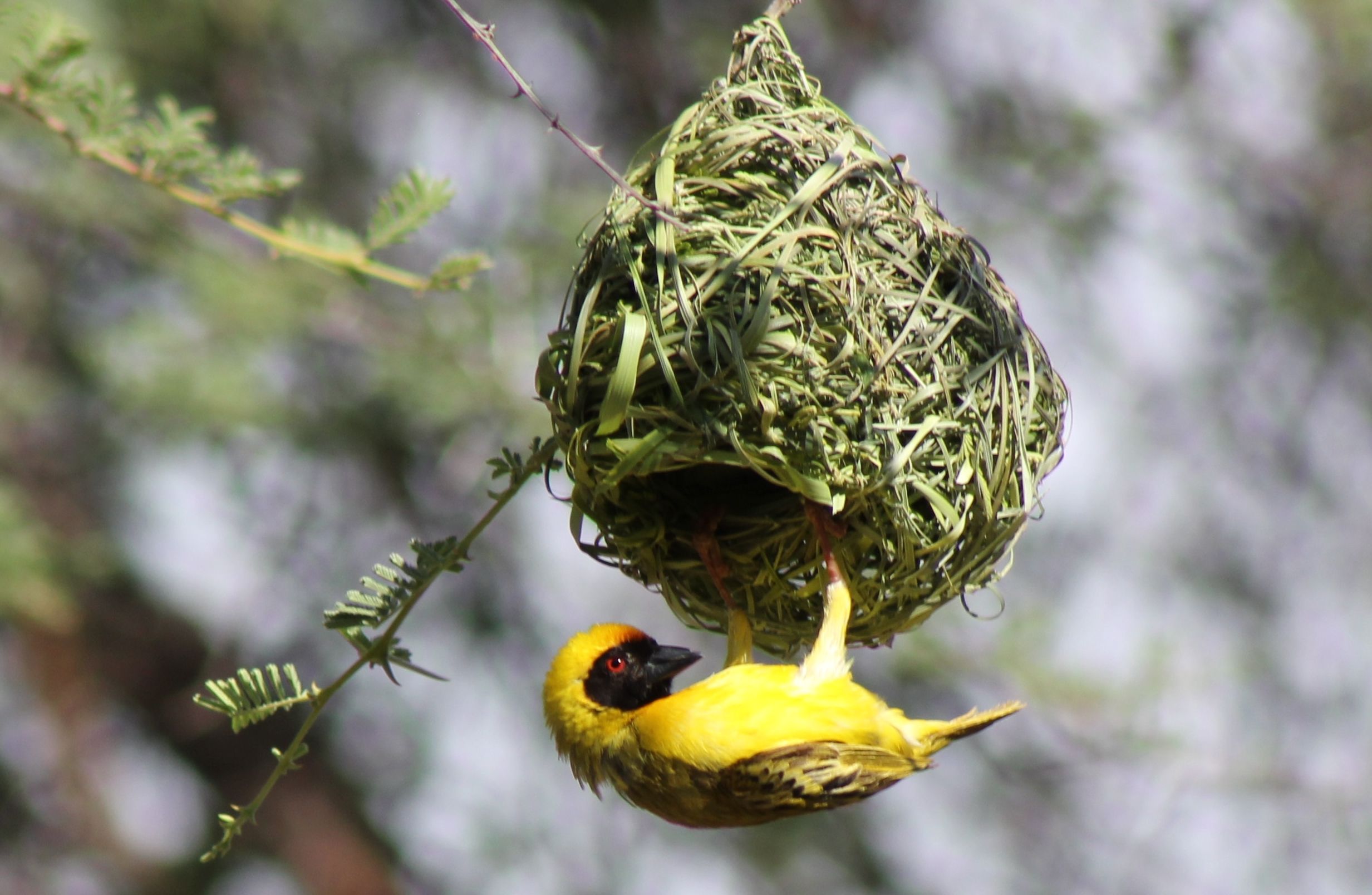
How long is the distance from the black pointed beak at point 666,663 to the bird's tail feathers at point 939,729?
51 cm

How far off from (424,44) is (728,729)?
17.2 ft

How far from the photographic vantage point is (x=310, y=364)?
6.50 metres

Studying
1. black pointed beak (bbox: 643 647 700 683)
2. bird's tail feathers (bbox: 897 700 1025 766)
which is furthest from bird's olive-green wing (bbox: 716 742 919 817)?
black pointed beak (bbox: 643 647 700 683)

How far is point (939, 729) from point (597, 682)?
76 cm

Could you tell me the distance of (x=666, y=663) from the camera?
3.07 meters

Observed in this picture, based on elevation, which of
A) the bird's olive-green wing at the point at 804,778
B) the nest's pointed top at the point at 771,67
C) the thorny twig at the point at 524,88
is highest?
the nest's pointed top at the point at 771,67

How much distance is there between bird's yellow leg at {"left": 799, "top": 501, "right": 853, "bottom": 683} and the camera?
253 centimetres

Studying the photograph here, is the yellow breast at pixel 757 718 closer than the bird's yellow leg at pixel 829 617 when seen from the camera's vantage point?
No

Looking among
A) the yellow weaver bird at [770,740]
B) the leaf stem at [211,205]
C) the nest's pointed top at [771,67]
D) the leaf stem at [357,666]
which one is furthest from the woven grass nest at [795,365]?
the leaf stem at [211,205]

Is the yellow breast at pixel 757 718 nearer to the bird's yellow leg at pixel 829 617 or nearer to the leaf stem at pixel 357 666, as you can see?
the bird's yellow leg at pixel 829 617

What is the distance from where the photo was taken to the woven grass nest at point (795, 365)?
230cm

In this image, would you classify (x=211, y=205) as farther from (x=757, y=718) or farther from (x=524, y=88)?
(x=757, y=718)

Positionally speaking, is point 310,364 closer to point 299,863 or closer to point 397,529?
point 397,529

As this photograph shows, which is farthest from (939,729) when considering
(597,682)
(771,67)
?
(771,67)
